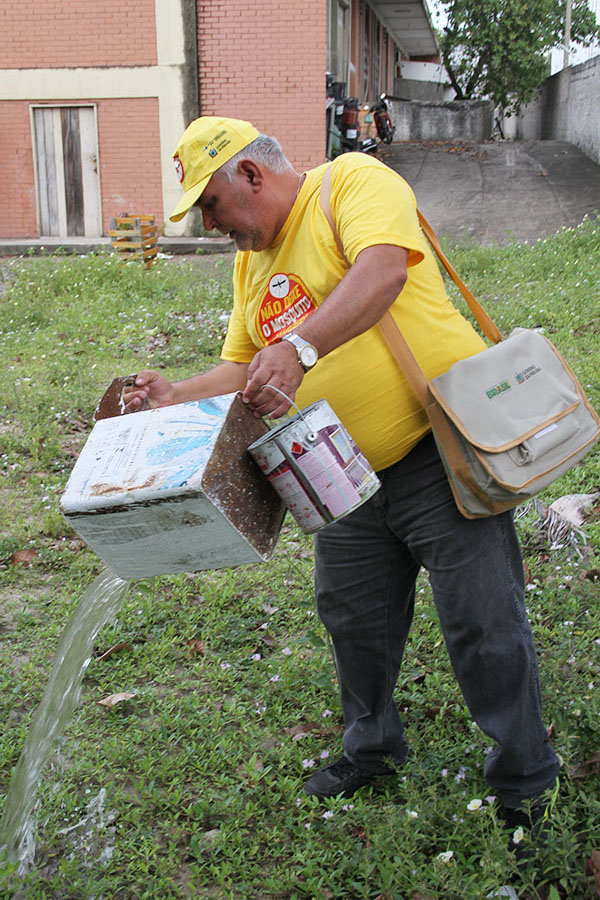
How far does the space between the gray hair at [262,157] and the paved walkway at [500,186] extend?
9052 mm

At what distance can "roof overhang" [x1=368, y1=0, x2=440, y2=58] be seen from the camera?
992 inches

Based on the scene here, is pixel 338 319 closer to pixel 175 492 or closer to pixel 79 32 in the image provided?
pixel 175 492

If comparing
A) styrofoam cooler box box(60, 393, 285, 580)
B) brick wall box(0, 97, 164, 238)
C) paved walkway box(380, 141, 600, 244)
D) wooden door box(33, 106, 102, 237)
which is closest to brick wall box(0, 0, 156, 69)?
brick wall box(0, 97, 164, 238)

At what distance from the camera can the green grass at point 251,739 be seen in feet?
Answer: 8.21

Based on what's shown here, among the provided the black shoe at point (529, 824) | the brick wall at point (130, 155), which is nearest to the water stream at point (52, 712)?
the black shoe at point (529, 824)

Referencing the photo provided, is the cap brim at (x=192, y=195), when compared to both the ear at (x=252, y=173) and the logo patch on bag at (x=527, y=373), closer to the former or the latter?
the ear at (x=252, y=173)

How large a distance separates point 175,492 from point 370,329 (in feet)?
2.25

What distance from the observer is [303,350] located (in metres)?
2.06

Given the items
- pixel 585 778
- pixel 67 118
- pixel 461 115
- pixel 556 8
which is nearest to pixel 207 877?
pixel 585 778

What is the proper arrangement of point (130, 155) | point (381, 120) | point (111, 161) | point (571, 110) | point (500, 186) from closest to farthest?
point (130, 155), point (111, 161), point (500, 186), point (381, 120), point (571, 110)

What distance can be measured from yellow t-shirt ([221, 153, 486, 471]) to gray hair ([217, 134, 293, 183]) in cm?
9

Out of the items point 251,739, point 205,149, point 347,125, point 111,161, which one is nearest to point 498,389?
point 205,149

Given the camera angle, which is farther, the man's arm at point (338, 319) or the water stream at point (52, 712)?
the water stream at point (52, 712)

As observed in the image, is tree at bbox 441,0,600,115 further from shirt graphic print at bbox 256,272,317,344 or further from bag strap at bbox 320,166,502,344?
shirt graphic print at bbox 256,272,317,344
